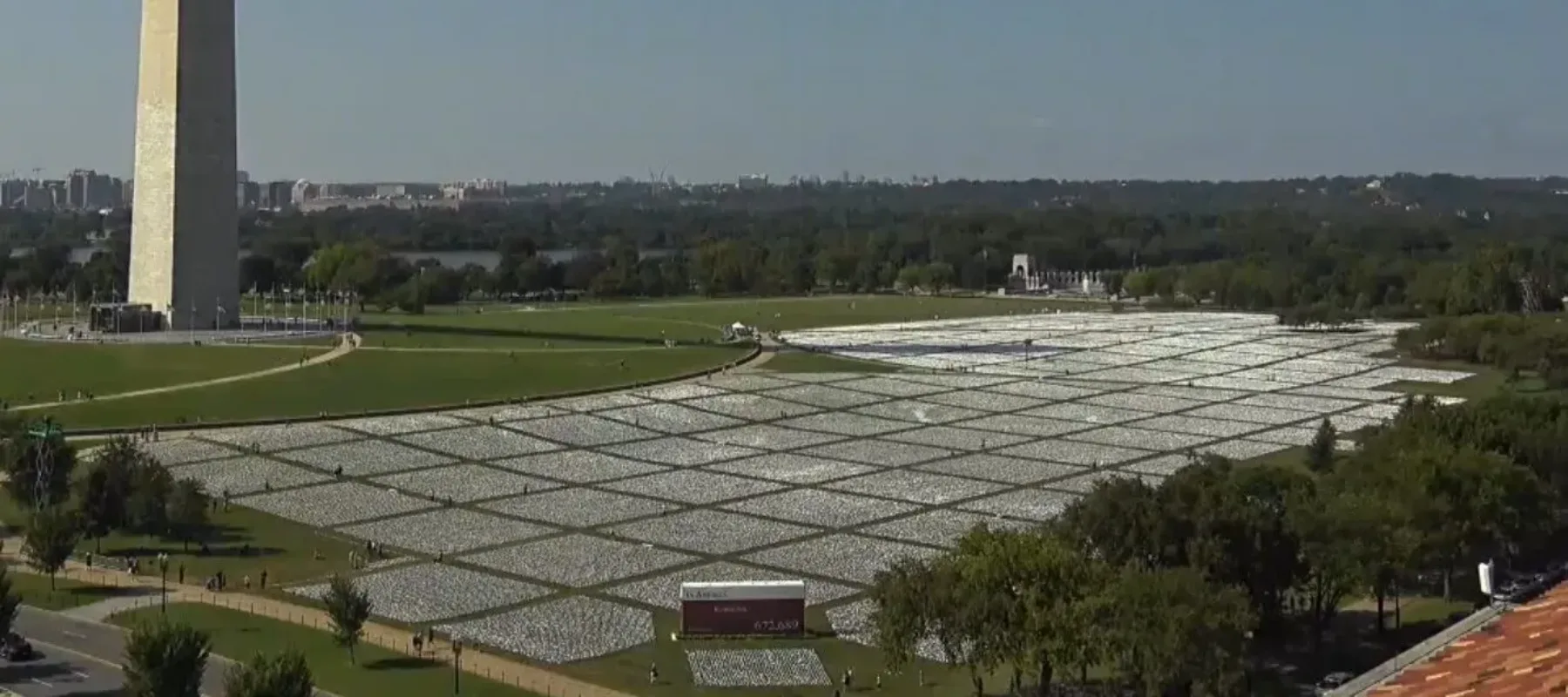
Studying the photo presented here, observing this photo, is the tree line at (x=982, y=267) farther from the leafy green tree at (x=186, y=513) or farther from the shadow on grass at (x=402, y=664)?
the shadow on grass at (x=402, y=664)

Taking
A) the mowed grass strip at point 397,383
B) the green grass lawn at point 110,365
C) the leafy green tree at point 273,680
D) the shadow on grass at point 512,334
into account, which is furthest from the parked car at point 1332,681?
the shadow on grass at point 512,334

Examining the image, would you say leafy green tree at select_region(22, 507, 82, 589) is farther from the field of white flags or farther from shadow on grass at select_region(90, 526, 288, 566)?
the field of white flags

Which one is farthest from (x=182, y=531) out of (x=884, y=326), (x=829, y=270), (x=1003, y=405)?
(x=829, y=270)

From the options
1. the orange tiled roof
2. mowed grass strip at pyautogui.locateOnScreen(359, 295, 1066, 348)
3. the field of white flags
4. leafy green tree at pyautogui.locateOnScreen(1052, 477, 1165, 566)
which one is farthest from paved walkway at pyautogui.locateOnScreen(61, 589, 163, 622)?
mowed grass strip at pyautogui.locateOnScreen(359, 295, 1066, 348)

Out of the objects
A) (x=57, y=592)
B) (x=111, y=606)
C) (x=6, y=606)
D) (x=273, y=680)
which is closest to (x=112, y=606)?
(x=111, y=606)

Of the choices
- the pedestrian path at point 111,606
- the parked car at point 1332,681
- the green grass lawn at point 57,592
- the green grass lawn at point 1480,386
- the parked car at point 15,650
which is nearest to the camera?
the parked car at point 1332,681

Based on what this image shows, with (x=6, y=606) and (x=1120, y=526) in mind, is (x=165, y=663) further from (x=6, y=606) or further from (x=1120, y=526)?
(x=1120, y=526)
